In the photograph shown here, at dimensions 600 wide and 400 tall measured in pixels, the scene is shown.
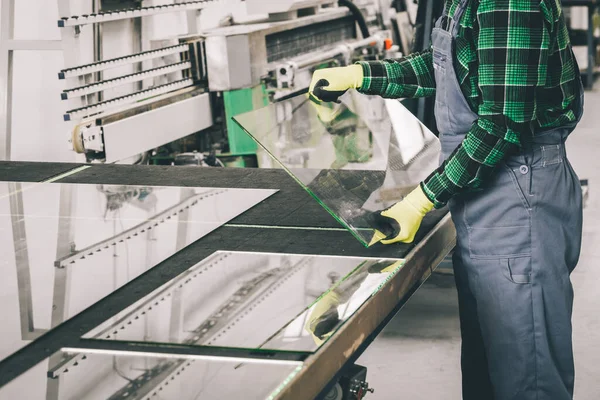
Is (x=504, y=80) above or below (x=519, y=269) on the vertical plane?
above

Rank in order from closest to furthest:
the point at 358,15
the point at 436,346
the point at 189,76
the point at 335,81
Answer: the point at 335,81, the point at 436,346, the point at 189,76, the point at 358,15

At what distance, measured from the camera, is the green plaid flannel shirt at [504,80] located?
1.29 m

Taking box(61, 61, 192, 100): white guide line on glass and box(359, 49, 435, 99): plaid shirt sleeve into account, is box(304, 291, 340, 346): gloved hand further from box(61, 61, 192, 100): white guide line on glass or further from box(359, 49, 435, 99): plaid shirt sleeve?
box(61, 61, 192, 100): white guide line on glass

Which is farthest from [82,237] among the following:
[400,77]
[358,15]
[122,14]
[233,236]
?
[358,15]

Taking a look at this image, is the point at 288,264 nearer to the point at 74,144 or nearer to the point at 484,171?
the point at 484,171

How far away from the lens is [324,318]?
105 centimetres

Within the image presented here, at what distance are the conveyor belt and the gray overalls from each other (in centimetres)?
10

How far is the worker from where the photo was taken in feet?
4.28

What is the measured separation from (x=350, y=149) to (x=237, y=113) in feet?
6.39

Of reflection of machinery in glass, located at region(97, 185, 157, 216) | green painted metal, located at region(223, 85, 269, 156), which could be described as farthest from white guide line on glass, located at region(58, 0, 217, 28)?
reflection of machinery in glass, located at region(97, 185, 157, 216)

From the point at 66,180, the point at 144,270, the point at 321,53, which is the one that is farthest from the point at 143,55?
the point at 144,270

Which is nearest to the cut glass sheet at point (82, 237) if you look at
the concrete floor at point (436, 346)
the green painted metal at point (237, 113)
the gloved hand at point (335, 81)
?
the gloved hand at point (335, 81)

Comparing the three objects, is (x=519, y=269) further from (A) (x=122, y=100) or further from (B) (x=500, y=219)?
(A) (x=122, y=100)

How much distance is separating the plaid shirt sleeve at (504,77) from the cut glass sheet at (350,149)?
24cm
